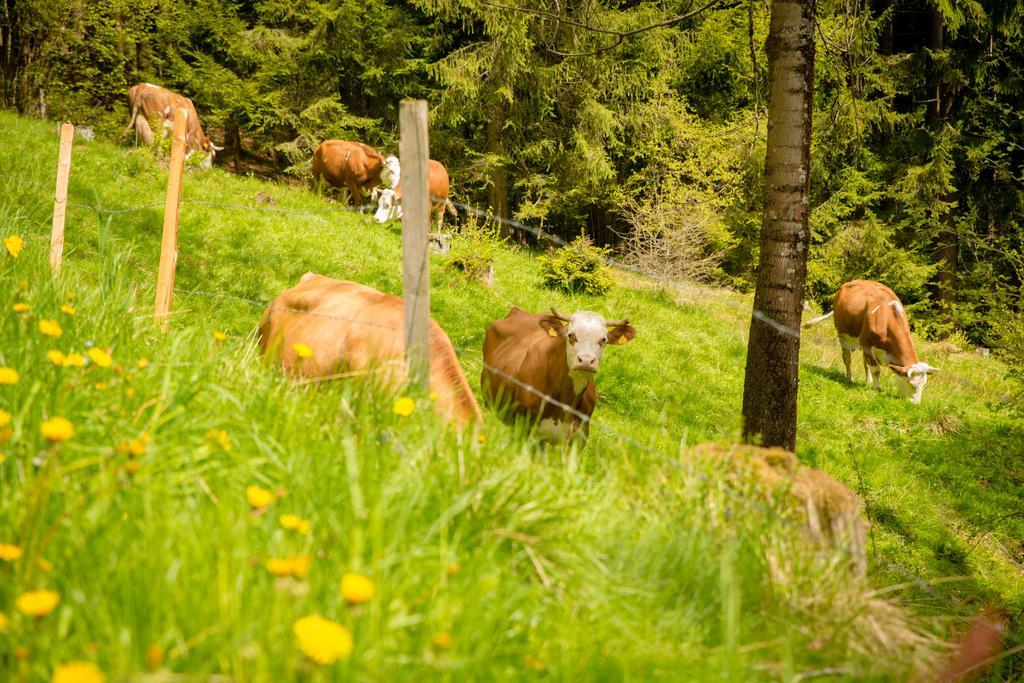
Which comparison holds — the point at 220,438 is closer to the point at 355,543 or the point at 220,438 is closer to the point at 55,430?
the point at 55,430

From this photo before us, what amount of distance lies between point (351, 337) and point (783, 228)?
10.4ft

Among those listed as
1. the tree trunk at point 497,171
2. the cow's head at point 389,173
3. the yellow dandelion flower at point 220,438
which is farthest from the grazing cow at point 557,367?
the tree trunk at point 497,171

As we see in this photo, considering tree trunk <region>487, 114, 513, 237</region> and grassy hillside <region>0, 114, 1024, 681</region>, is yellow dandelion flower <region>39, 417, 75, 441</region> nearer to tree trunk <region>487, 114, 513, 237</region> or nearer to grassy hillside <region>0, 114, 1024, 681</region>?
grassy hillside <region>0, 114, 1024, 681</region>

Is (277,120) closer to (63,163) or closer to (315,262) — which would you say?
(315,262)

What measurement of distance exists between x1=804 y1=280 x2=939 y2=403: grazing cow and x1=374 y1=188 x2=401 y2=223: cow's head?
Result: 8.83 m

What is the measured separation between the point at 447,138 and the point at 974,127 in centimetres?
1642

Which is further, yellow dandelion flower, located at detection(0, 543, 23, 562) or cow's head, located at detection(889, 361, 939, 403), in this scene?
cow's head, located at detection(889, 361, 939, 403)

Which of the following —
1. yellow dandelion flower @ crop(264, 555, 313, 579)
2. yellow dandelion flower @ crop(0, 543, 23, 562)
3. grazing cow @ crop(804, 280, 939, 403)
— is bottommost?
grazing cow @ crop(804, 280, 939, 403)

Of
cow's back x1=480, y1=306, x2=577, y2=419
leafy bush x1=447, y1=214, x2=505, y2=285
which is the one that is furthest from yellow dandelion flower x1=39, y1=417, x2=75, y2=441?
leafy bush x1=447, y1=214, x2=505, y2=285

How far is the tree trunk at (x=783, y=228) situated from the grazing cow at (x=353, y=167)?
11.4 meters

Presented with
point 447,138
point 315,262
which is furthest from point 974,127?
point 315,262

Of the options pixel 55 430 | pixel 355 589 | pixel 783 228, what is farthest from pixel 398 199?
pixel 355 589

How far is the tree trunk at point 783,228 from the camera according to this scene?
15.8ft

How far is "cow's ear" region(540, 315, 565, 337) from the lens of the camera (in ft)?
18.0
